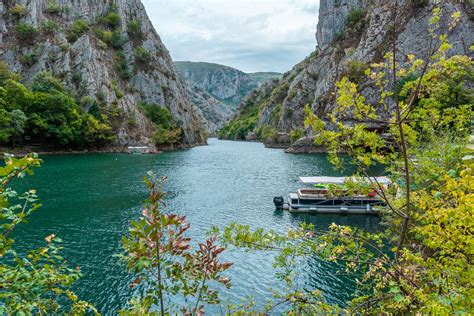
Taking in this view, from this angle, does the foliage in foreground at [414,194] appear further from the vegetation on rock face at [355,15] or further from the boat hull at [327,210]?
the vegetation on rock face at [355,15]

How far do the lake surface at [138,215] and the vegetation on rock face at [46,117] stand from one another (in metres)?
22.5

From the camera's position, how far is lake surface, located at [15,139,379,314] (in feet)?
63.5

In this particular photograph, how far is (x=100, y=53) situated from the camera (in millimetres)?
113688

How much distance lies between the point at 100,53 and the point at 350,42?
95.9m

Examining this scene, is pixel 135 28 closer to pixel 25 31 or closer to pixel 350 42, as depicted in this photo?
pixel 25 31

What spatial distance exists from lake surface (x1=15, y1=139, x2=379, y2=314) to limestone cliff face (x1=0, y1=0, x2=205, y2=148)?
158 ft

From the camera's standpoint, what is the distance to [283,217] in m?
35.1

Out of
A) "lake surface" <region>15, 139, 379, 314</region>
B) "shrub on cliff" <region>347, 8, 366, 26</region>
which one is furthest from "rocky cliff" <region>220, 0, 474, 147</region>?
"lake surface" <region>15, 139, 379, 314</region>

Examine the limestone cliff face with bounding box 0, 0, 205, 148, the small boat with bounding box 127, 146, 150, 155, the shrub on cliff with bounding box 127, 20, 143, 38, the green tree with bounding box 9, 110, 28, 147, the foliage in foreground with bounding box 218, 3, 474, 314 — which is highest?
the shrub on cliff with bounding box 127, 20, 143, 38

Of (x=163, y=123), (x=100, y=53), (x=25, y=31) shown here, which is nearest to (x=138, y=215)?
(x=163, y=123)

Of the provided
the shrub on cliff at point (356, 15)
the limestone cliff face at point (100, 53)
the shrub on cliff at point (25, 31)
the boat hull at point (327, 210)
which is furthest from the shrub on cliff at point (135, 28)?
the boat hull at point (327, 210)

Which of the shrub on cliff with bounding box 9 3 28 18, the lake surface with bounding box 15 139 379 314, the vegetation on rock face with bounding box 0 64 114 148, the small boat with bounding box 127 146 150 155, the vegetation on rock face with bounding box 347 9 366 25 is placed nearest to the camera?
the lake surface with bounding box 15 139 379 314

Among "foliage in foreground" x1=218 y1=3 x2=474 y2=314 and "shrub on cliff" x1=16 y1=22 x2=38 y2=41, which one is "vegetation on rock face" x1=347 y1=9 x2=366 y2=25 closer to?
"shrub on cliff" x1=16 y1=22 x2=38 y2=41

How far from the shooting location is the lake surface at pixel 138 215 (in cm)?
1936
